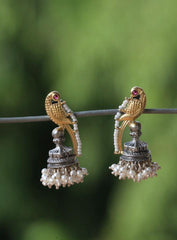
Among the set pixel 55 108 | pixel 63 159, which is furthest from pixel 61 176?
pixel 55 108

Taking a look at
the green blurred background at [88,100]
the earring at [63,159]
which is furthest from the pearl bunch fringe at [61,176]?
the green blurred background at [88,100]

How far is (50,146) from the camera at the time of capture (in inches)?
112

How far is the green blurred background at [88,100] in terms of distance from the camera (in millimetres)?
2496

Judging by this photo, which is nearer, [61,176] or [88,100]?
[61,176]

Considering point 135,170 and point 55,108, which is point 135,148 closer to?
point 135,170

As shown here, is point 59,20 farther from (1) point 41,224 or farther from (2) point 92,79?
(1) point 41,224

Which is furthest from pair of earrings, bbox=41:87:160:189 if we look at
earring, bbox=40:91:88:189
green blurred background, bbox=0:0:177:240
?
green blurred background, bbox=0:0:177:240

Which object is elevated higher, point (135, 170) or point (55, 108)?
point (55, 108)

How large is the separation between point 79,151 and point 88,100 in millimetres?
1500

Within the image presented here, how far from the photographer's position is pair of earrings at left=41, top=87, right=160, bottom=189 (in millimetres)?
1182

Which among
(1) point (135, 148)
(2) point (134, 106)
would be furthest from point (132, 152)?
(2) point (134, 106)

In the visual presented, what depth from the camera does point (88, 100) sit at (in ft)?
8.86

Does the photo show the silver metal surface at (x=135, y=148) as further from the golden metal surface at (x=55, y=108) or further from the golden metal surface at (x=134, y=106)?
the golden metal surface at (x=55, y=108)

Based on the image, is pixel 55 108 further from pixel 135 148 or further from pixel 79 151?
pixel 135 148
